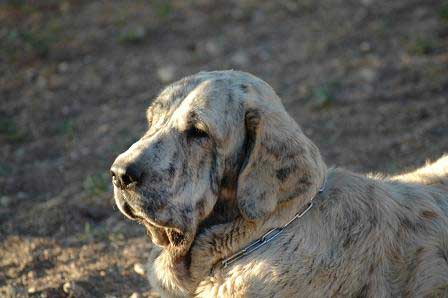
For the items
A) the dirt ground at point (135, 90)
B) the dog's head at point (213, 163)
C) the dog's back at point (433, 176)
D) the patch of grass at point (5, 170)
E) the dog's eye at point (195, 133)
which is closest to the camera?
the dog's head at point (213, 163)

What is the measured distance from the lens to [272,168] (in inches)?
168

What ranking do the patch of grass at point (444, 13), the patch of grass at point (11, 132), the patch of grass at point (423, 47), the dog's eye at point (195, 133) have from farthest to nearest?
the patch of grass at point (444, 13), the patch of grass at point (423, 47), the patch of grass at point (11, 132), the dog's eye at point (195, 133)

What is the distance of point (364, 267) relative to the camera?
4.30 m

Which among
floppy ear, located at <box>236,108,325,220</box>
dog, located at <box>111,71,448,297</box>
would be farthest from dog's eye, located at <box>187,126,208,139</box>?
floppy ear, located at <box>236,108,325,220</box>

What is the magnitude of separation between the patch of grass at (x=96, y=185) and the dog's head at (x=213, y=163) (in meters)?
2.72

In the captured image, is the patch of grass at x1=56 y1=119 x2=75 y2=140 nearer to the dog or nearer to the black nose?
the dog

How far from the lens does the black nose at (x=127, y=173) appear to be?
407cm

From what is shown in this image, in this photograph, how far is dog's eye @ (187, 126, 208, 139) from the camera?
434cm

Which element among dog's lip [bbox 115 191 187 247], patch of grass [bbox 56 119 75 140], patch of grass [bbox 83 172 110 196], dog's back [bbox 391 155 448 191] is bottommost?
patch of grass [bbox 56 119 75 140]

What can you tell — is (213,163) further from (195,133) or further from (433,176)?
(433,176)

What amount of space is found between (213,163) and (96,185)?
3.01 metres

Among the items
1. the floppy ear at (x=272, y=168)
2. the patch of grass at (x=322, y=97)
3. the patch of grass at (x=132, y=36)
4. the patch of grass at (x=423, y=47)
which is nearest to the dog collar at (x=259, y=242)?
the floppy ear at (x=272, y=168)

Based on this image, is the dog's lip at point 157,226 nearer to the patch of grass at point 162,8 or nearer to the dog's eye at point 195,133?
the dog's eye at point 195,133

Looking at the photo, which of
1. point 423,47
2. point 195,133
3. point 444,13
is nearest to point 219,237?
point 195,133
